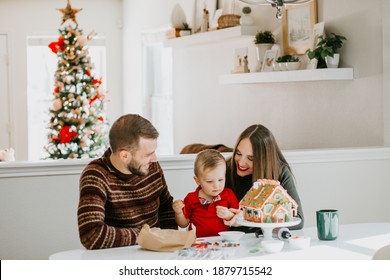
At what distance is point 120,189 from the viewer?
248cm

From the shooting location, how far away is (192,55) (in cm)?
643

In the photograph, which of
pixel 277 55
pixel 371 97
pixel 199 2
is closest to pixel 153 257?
pixel 371 97

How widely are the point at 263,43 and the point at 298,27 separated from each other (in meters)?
0.32

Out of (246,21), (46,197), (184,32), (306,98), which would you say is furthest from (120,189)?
(184,32)

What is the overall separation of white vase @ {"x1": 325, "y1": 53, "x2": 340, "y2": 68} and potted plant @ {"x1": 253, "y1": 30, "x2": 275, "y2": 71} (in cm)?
78

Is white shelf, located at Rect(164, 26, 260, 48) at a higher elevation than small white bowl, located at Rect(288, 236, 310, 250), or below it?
higher

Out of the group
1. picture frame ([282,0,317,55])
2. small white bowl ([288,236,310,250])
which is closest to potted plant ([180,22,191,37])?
picture frame ([282,0,317,55])

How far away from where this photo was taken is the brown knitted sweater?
2.33 m

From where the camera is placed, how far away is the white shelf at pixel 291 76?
4207mm

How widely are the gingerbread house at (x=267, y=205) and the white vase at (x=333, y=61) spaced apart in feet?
6.54

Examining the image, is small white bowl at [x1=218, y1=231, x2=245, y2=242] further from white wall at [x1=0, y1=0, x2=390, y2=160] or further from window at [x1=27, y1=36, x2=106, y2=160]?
window at [x1=27, y1=36, x2=106, y2=160]

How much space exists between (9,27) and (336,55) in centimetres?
516
